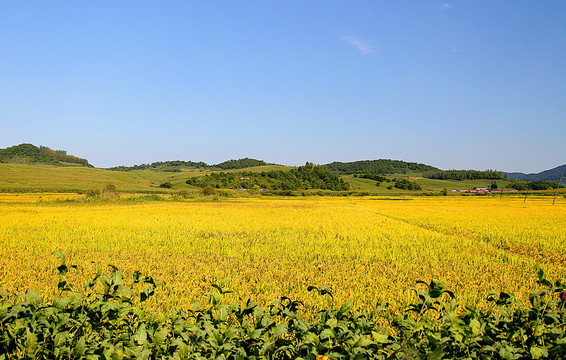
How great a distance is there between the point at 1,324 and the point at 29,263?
21.0 feet

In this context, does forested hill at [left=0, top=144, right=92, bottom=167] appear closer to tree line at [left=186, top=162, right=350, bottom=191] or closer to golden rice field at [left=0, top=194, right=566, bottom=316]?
tree line at [left=186, top=162, right=350, bottom=191]

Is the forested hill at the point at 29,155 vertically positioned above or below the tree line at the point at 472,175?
above

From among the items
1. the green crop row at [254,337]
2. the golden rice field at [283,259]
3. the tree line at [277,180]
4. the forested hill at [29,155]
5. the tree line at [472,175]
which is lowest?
the golden rice field at [283,259]

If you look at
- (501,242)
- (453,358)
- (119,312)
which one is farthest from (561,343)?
(501,242)

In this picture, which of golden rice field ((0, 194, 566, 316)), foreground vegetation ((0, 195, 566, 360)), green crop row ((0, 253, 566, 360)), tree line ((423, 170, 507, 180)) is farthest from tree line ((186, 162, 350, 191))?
green crop row ((0, 253, 566, 360))

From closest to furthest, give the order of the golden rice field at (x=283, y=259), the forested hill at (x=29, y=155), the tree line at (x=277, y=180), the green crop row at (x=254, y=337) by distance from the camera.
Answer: the green crop row at (x=254, y=337) < the golden rice field at (x=283, y=259) < the tree line at (x=277, y=180) < the forested hill at (x=29, y=155)

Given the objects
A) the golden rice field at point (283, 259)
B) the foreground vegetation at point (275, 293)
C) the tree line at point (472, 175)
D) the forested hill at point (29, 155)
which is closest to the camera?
the foreground vegetation at point (275, 293)

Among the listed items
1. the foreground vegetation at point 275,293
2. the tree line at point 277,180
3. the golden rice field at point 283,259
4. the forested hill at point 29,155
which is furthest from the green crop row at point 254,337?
the forested hill at point 29,155

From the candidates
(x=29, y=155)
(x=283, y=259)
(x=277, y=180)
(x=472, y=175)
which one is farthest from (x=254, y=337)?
(x=29, y=155)

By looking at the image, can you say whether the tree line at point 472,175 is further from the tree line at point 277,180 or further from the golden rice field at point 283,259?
the golden rice field at point 283,259


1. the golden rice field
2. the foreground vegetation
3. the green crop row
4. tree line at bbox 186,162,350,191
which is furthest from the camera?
tree line at bbox 186,162,350,191

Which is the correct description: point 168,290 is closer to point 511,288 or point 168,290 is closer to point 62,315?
point 62,315

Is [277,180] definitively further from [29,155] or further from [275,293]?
[29,155]

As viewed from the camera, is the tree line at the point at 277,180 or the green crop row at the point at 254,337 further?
the tree line at the point at 277,180
